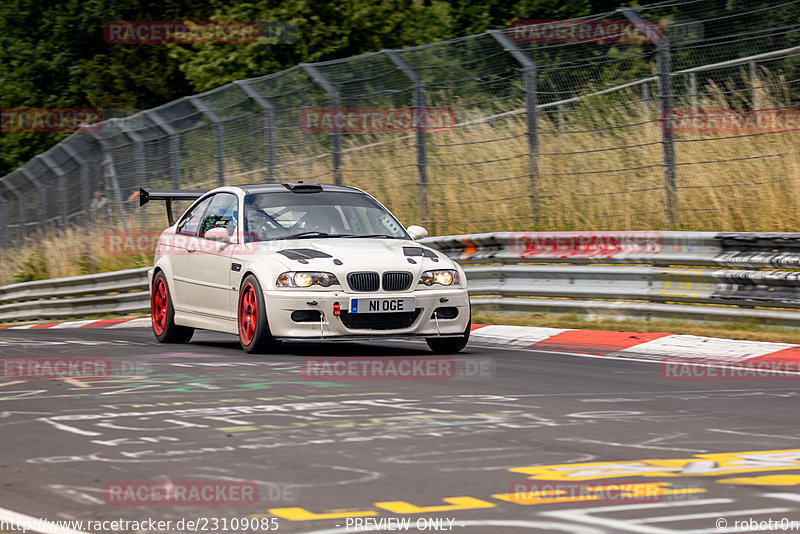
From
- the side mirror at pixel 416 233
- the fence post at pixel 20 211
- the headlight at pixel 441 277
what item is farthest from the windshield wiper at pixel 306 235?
the fence post at pixel 20 211

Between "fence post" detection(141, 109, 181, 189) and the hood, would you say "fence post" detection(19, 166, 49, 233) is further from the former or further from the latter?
the hood

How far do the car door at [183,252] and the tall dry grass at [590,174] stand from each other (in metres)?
4.02

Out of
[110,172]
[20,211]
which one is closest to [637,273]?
[110,172]

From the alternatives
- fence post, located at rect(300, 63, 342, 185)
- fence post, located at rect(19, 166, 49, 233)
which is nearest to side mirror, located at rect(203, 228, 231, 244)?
fence post, located at rect(300, 63, 342, 185)

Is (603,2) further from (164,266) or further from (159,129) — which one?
(164,266)

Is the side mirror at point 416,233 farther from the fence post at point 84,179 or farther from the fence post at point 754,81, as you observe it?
the fence post at point 84,179

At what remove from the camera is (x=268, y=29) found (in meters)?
30.8

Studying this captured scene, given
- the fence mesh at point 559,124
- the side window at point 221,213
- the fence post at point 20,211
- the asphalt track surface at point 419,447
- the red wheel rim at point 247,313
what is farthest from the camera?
the fence post at point 20,211

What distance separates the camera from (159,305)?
486 inches

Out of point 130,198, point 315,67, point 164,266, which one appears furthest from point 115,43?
point 164,266

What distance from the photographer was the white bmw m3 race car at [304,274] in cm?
982

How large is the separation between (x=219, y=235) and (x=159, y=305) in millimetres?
1760

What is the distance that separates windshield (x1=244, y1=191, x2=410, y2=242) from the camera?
10867mm

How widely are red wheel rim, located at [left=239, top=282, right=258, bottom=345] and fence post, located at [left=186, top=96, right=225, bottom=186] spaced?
9555 millimetres
